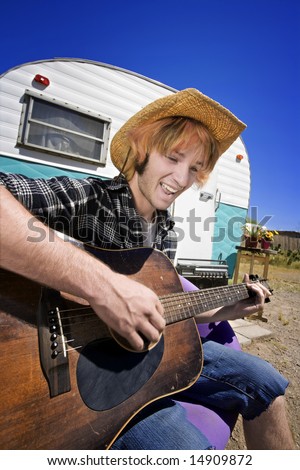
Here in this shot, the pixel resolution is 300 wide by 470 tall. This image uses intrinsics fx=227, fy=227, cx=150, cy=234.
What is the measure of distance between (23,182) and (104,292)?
2.34 ft

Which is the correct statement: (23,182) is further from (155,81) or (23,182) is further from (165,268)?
(155,81)

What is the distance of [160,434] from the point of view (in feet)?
3.48

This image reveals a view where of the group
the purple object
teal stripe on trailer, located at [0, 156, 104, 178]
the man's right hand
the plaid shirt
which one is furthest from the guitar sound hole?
teal stripe on trailer, located at [0, 156, 104, 178]

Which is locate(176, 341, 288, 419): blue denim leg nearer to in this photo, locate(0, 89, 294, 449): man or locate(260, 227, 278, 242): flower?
locate(0, 89, 294, 449): man

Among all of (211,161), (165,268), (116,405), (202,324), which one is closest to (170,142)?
(211,161)

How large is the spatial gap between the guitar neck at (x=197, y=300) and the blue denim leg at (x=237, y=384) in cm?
36

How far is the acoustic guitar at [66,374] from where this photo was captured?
32.8 inches

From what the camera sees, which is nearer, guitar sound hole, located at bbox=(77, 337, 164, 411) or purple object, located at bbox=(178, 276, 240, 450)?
guitar sound hole, located at bbox=(77, 337, 164, 411)

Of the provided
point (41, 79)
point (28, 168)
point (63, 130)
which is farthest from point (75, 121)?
point (28, 168)

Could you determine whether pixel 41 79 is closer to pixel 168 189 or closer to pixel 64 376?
pixel 168 189

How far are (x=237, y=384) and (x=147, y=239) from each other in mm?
1223

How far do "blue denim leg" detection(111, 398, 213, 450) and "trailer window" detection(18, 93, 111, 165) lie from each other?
416 cm

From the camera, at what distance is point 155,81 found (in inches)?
211

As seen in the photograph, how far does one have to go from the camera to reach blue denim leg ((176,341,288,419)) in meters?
1.44
